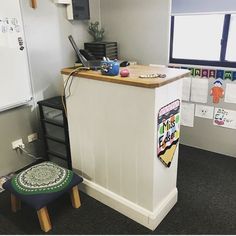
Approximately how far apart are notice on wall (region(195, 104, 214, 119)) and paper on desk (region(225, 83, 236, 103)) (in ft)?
0.66

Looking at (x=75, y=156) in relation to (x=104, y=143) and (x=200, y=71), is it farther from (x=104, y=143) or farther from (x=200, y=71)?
(x=200, y=71)

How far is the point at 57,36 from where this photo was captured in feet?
8.89

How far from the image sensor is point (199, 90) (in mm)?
2785

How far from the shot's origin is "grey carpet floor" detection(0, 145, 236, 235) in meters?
1.84

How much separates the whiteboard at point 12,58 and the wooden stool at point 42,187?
0.75m

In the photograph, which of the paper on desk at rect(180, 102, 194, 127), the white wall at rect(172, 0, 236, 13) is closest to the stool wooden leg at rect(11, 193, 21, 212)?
the paper on desk at rect(180, 102, 194, 127)

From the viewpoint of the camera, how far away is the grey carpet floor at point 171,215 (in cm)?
184

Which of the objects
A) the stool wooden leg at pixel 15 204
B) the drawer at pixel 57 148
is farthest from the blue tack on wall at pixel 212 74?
the stool wooden leg at pixel 15 204

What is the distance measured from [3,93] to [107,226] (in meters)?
1.47

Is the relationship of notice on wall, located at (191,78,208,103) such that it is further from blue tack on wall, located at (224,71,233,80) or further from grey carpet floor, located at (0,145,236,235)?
grey carpet floor, located at (0,145,236,235)

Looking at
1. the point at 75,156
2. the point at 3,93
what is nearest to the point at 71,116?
the point at 75,156

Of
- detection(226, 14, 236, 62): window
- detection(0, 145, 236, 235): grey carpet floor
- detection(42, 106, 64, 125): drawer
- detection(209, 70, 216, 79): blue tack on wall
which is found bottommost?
detection(0, 145, 236, 235): grey carpet floor

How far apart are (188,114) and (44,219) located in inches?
75.9

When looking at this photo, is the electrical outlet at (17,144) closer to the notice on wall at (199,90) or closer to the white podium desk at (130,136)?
the white podium desk at (130,136)
